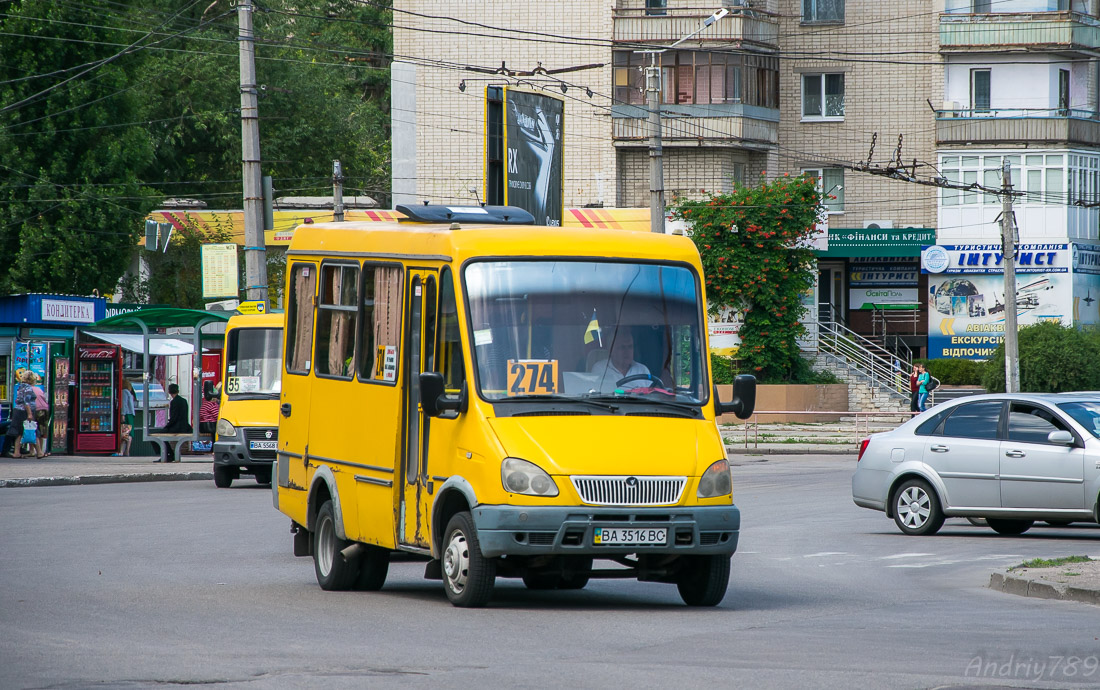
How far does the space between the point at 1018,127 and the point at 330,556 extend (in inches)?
1793

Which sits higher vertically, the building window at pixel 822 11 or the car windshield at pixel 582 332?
the building window at pixel 822 11

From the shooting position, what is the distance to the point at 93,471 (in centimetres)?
2905

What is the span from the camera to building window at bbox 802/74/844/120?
188 feet

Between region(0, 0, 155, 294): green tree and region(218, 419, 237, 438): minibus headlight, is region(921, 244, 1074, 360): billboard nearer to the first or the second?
region(0, 0, 155, 294): green tree

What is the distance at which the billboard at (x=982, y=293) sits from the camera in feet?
176

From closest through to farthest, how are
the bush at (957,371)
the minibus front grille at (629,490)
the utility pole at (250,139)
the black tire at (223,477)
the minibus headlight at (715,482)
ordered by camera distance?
the minibus front grille at (629,490) → the minibus headlight at (715,482) → the black tire at (223,477) → the utility pole at (250,139) → the bush at (957,371)

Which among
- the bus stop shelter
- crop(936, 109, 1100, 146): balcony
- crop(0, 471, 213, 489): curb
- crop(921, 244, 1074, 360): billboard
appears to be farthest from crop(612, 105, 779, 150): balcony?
crop(0, 471, 213, 489): curb

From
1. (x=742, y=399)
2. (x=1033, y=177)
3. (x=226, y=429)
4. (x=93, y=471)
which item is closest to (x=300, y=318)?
(x=742, y=399)

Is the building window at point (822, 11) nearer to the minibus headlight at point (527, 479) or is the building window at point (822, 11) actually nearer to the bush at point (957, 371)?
the bush at point (957, 371)

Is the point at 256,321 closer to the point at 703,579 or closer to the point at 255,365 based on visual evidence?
the point at 255,365

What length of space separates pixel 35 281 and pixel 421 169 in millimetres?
15874

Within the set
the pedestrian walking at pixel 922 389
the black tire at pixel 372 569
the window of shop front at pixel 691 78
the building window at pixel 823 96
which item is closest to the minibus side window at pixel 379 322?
the black tire at pixel 372 569

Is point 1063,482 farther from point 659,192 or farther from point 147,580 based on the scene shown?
point 659,192

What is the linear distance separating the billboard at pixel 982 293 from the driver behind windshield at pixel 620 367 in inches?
1728
